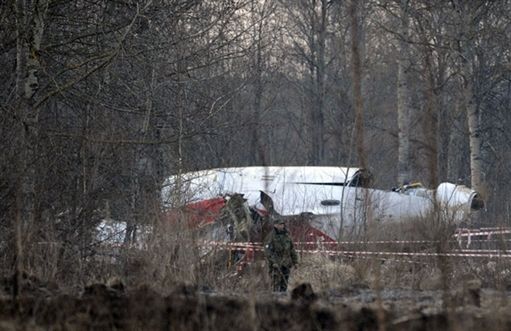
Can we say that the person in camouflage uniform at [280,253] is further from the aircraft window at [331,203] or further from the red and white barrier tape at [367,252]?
the aircraft window at [331,203]

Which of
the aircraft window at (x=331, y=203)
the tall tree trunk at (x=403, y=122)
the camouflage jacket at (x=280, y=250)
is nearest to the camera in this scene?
the camouflage jacket at (x=280, y=250)

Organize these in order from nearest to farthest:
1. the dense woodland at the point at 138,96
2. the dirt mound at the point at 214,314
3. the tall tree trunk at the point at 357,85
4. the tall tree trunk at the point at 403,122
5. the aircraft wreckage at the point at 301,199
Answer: the tall tree trunk at the point at 357,85
the dirt mound at the point at 214,314
the dense woodland at the point at 138,96
the aircraft wreckage at the point at 301,199
the tall tree trunk at the point at 403,122

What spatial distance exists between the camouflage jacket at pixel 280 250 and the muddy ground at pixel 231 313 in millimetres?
7660

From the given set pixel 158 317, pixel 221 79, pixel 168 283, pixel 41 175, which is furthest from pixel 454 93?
pixel 158 317

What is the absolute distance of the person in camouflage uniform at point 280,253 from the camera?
14969mm

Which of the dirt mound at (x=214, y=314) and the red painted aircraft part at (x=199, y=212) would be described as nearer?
the dirt mound at (x=214, y=314)

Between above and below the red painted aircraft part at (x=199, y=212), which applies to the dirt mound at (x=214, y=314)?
below

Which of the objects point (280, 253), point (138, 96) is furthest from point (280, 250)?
point (138, 96)

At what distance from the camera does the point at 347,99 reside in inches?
1649

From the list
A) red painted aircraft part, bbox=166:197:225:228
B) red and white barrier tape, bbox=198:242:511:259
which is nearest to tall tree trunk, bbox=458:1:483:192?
red and white barrier tape, bbox=198:242:511:259

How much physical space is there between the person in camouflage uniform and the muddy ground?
24.2 feet

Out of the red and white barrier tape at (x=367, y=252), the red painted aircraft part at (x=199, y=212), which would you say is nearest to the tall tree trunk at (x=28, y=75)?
the red painted aircraft part at (x=199, y=212)

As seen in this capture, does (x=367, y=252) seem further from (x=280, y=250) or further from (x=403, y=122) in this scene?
A: (x=403, y=122)

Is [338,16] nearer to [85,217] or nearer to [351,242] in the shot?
[351,242]
